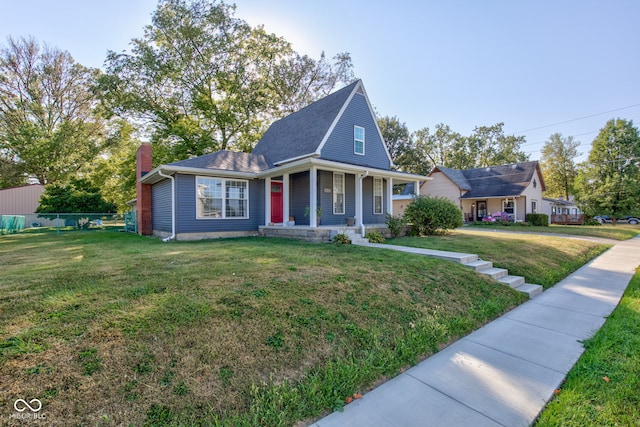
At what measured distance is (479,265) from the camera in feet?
21.0

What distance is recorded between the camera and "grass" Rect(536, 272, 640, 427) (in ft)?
7.36

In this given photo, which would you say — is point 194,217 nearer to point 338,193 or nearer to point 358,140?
point 338,193

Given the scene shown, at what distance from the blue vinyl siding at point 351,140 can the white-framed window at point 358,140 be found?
0.52ft

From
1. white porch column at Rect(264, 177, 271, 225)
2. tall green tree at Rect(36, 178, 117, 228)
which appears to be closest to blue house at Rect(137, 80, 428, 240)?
white porch column at Rect(264, 177, 271, 225)

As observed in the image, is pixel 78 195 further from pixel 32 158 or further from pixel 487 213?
pixel 487 213

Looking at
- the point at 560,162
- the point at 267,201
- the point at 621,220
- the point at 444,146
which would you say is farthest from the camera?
the point at 560,162

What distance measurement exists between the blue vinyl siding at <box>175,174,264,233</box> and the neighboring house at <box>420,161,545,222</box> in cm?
1835

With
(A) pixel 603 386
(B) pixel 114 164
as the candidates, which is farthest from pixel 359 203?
(B) pixel 114 164

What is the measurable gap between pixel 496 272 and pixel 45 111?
36.9 m

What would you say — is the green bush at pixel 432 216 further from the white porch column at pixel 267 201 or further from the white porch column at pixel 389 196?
the white porch column at pixel 267 201

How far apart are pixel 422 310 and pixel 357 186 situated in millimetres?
7933

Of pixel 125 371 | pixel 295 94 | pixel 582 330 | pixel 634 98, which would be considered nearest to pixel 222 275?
pixel 125 371

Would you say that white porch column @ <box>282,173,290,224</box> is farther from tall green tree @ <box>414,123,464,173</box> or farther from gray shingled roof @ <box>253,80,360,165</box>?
tall green tree @ <box>414,123,464,173</box>

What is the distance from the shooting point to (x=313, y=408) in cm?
231
